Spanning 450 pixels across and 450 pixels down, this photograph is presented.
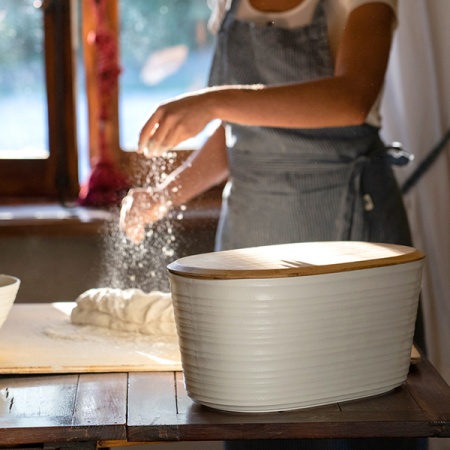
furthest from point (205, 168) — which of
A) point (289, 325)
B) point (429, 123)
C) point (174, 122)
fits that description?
point (289, 325)

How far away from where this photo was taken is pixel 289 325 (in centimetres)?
68

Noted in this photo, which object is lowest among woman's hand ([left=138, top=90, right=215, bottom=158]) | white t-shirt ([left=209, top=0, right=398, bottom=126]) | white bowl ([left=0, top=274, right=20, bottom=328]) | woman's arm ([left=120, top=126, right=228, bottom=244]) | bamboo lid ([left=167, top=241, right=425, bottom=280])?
white bowl ([left=0, top=274, right=20, bottom=328])

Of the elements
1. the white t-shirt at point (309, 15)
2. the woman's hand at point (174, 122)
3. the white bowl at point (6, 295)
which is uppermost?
the white t-shirt at point (309, 15)

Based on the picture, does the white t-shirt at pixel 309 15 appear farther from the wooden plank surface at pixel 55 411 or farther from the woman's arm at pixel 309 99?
the wooden plank surface at pixel 55 411

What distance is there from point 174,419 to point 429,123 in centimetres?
99

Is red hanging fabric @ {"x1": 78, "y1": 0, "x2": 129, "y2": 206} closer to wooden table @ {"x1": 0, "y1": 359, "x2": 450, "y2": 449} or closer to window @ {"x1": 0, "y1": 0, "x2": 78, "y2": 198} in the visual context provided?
window @ {"x1": 0, "y1": 0, "x2": 78, "y2": 198}

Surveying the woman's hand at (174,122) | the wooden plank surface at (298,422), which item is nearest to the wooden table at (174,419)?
the wooden plank surface at (298,422)

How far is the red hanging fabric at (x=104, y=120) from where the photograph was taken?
5.22 feet

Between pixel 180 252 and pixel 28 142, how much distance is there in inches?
20.8

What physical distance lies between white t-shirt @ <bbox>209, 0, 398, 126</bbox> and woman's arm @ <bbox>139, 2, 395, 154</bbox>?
2cm

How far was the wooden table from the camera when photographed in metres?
0.66

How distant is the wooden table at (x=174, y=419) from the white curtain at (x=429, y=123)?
2.58 ft

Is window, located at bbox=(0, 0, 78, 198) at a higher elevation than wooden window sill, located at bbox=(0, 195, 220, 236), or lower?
higher

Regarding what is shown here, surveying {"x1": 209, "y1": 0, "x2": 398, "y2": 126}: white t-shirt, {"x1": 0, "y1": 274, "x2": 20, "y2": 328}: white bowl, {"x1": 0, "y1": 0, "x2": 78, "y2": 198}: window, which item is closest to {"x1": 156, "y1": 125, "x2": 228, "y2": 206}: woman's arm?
{"x1": 209, "y1": 0, "x2": 398, "y2": 126}: white t-shirt
